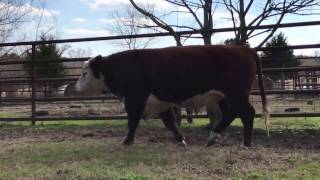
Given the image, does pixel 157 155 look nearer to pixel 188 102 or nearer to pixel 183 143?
pixel 183 143

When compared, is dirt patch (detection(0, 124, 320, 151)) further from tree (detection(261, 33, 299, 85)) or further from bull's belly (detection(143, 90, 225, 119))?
tree (detection(261, 33, 299, 85))

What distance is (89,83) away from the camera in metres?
8.13

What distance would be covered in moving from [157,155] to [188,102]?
1.31 meters

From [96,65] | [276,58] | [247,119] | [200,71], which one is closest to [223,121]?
[247,119]

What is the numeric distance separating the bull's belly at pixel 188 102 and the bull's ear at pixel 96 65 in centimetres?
103

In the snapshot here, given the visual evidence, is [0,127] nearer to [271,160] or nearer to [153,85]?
[153,85]

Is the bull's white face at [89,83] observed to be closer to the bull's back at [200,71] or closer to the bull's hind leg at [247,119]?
the bull's back at [200,71]

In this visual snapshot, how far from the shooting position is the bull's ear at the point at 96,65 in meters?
7.90

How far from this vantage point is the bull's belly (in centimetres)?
730

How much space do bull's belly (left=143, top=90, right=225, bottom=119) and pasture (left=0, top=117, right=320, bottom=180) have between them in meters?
0.50

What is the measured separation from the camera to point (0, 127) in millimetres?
10836

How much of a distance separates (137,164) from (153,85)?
179cm

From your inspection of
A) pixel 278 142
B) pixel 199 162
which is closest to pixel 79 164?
pixel 199 162

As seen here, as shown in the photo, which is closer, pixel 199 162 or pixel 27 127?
pixel 199 162
